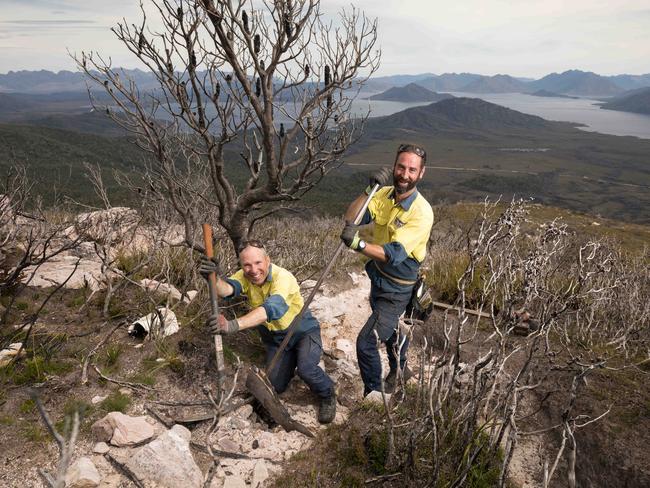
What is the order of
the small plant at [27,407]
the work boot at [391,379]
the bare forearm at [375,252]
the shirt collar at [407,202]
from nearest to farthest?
the small plant at [27,407] < the bare forearm at [375,252] < the shirt collar at [407,202] < the work boot at [391,379]

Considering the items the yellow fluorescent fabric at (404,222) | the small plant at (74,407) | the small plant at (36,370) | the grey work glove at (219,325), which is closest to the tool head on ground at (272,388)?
the yellow fluorescent fabric at (404,222)

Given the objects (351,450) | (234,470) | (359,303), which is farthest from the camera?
(359,303)

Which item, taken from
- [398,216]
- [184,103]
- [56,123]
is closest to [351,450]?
[398,216]

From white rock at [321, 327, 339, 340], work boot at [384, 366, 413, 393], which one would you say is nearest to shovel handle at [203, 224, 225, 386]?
work boot at [384, 366, 413, 393]

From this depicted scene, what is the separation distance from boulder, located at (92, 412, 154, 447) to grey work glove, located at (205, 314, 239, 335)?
0.96m

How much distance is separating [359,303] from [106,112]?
3.96 m

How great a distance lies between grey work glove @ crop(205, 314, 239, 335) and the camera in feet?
10.1

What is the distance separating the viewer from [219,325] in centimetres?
311

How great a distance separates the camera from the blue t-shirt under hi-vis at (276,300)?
11.6 feet

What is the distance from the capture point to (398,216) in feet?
12.1

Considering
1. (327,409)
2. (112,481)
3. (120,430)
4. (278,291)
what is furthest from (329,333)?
(112,481)

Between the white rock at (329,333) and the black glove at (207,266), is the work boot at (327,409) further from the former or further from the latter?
the black glove at (207,266)

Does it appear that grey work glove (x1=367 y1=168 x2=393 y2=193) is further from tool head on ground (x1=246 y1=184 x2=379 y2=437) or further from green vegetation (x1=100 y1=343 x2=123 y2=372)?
green vegetation (x1=100 y1=343 x2=123 y2=372)

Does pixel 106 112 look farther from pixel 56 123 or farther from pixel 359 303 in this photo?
pixel 56 123
